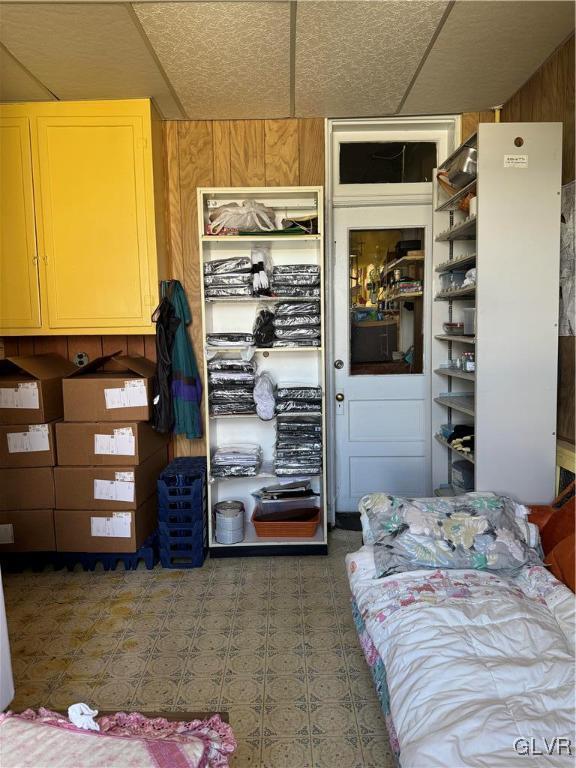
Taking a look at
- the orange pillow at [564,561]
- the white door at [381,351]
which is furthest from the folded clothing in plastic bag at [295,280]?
the orange pillow at [564,561]

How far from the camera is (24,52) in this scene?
2.41 metres

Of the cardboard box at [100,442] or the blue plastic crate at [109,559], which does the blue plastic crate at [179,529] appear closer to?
the blue plastic crate at [109,559]

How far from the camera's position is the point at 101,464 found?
2857 mm

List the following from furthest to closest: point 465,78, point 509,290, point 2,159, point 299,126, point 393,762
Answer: point 299,126
point 2,159
point 465,78
point 509,290
point 393,762

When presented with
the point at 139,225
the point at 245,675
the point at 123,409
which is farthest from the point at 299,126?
the point at 245,675

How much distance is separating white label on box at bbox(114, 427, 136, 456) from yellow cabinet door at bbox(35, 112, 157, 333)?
2.11ft

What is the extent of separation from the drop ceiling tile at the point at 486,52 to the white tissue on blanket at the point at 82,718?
279 centimetres

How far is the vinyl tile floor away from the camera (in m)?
1.74

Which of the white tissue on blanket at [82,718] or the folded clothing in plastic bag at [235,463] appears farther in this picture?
the folded clothing in plastic bag at [235,463]

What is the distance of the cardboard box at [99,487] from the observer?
2830mm

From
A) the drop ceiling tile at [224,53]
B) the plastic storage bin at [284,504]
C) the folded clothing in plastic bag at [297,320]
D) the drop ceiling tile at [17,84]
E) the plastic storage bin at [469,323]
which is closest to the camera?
the drop ceiling tile at [224,53]

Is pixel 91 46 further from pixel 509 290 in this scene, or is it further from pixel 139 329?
pixel 509 290

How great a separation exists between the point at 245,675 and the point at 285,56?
2797 millimetres

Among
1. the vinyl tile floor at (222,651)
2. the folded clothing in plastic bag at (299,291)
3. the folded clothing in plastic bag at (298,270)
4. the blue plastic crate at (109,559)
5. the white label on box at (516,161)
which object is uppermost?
the white label on box at (516,161)
